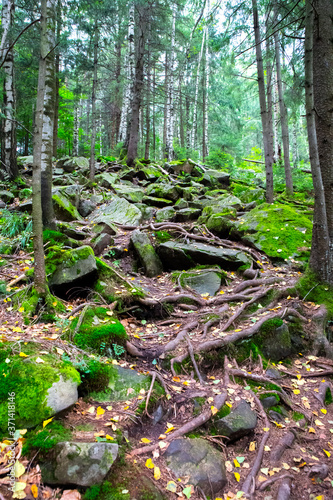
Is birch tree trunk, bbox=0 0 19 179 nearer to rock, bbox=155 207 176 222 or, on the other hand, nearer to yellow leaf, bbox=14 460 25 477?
rock, bbox=155 207 176 222

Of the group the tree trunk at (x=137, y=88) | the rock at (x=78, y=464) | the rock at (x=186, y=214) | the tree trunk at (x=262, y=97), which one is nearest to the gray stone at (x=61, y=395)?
the rock at (x=78, y=464)

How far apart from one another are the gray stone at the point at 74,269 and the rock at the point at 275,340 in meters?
3.27

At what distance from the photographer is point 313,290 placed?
17.5 ft

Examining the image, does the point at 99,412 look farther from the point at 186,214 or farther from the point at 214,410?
the point at 186,214

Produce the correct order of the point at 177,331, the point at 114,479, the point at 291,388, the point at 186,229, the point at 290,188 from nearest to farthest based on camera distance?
the point at 114,479
the point at 291,388
the point at 177,331
the point at 186,229
the point at 290,188

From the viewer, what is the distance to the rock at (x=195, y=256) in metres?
6.88

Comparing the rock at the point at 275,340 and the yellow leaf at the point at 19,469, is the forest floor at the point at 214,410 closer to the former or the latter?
the yellow leaf at the point at 19,469

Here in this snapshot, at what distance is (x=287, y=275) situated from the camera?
6.39 m

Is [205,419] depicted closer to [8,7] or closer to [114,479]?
[114,479]

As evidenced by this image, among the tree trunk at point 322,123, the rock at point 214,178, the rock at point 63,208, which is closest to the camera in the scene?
the tree trunk at point 322,123

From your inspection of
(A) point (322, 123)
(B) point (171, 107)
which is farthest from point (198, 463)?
(B) point (171, 107)

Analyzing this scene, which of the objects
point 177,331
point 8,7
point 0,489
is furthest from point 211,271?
point 8,7

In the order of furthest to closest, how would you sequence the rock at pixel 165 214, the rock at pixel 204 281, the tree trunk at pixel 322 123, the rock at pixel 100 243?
the rock at pixel 165 214, the rock at pixel 100 243, the rock at pixel 204 281, the tree trunk at pixel 322 123

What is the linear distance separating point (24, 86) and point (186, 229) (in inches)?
535
